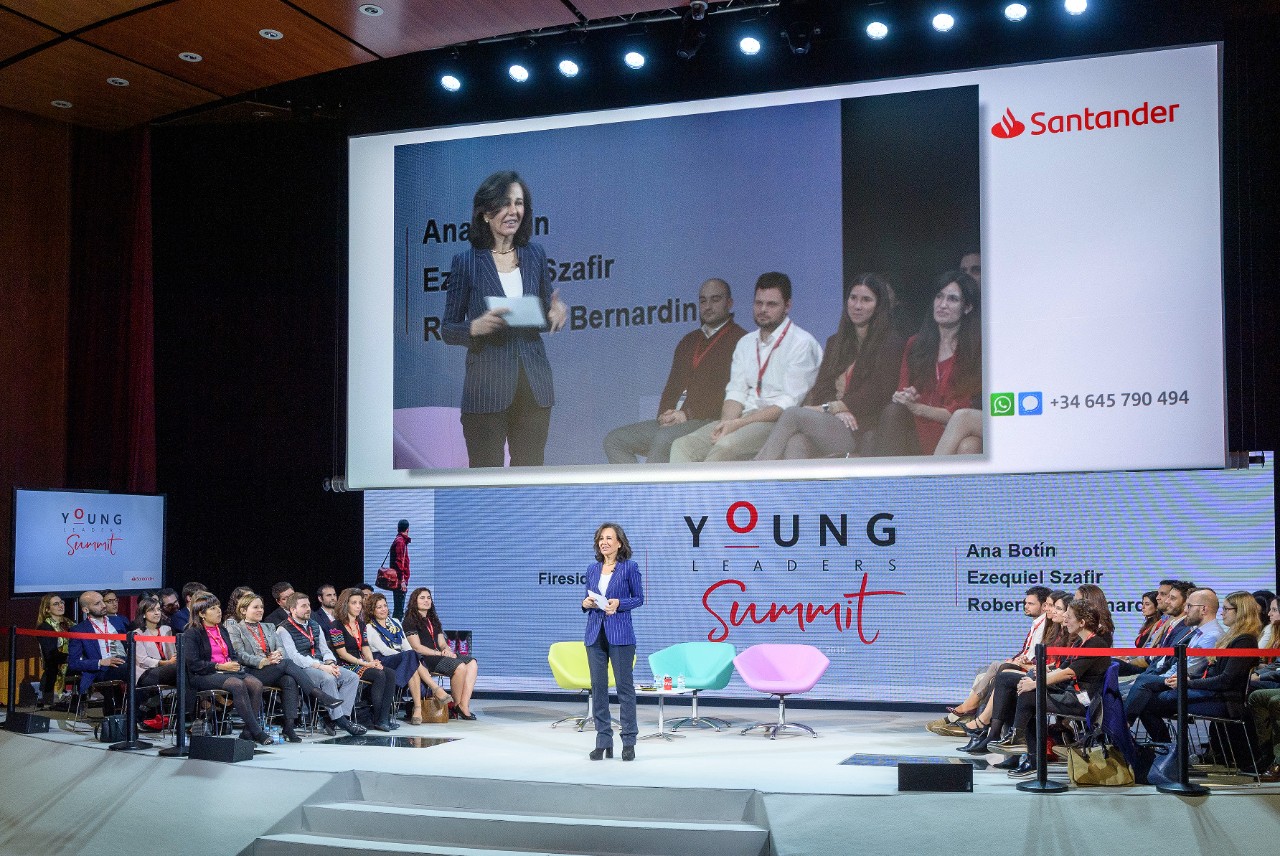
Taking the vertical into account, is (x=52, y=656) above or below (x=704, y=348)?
below

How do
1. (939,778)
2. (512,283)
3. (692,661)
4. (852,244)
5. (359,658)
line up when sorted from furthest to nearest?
(512,283), (852,244), (692,661), (359,658), (939,778)

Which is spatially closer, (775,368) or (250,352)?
(775,368)

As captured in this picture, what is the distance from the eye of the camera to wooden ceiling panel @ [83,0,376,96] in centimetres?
837

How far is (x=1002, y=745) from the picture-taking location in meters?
7.17

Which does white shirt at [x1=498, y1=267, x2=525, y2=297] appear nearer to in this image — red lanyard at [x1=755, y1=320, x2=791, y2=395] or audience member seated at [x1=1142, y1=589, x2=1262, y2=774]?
red lanyard at [x1=755, y1=320, x2=791, y2=395]

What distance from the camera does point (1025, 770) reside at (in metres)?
6.34

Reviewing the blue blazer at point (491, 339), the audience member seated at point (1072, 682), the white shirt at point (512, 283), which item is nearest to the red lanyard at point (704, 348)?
the blue blazer at point (491, 339)

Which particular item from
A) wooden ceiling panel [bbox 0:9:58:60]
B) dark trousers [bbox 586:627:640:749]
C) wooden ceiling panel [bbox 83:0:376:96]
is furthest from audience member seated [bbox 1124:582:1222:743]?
wooden ceiling panel [bbox 0:9:58:60]

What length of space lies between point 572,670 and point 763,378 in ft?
8.20

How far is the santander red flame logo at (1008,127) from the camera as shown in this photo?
848cm

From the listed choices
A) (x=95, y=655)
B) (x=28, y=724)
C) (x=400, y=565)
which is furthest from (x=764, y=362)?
(x=28, y=724)

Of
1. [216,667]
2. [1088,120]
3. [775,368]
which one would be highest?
[1088,120]

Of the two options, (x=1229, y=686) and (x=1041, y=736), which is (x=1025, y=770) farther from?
(x=1229, y=686)

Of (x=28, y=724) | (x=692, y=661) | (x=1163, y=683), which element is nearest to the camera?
(x=1163, y=683)
